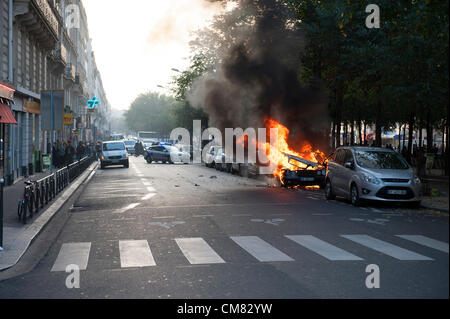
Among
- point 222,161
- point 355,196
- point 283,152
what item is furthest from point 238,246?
point 222,161

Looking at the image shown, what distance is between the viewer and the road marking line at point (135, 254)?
803cm

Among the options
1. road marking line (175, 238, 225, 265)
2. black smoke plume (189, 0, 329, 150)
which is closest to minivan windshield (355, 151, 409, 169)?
road marking line (175, 238, 225, 265)

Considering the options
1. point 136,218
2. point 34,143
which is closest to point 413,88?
point 136,218

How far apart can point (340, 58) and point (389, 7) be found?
578 centimetres

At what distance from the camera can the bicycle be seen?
1249cm

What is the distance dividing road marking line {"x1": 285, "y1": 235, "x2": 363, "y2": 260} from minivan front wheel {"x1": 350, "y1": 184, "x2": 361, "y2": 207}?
5.84 metres

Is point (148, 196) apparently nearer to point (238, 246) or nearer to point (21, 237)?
point (21, 237)

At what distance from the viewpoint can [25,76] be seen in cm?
2838

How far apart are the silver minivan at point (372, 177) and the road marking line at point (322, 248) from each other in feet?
18.6

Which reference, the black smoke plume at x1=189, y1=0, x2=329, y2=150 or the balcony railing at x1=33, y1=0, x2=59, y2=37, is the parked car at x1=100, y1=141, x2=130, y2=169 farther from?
the black smoke plume at x1=189, y1=0, x2=329, y2=150

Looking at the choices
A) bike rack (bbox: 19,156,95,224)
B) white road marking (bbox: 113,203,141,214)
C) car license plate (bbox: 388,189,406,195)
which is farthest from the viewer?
car license plate (bbox: 388,189,406,195)

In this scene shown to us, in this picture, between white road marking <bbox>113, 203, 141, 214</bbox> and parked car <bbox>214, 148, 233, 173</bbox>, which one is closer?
white road marking <bbox>113, 203, 141, 214</bbox>

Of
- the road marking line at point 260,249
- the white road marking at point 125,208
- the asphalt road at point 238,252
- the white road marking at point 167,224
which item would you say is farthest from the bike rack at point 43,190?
the road marking line at point 260,249

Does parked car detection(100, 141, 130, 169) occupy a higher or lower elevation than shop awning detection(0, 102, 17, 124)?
lower
